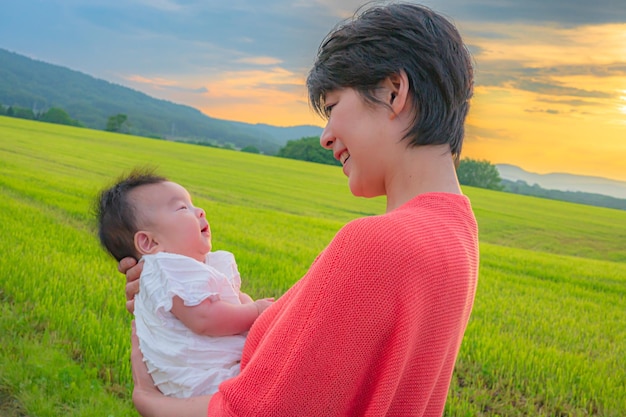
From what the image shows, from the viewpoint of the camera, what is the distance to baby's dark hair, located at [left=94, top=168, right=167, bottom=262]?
2.39m

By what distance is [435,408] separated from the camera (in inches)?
65.1

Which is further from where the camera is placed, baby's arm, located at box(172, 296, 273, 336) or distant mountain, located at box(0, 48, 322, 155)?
distant mountain, located at box(0, 48, 322, 155)

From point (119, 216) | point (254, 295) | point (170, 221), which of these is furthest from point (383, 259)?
point (254, 295)

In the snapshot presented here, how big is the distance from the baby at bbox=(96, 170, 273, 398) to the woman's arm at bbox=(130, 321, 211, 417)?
0.11 ft

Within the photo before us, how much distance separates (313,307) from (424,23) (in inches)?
29.4

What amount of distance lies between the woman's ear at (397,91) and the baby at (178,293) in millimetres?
861

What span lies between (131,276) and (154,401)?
603 millimetres

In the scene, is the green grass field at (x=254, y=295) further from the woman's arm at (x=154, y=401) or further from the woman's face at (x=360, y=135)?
the woman's face at (x=360, y=135)

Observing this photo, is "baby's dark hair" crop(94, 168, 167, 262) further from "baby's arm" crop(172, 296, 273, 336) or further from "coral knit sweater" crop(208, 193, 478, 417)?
"coral knit sweater" crop(208, 193, 478, 417)

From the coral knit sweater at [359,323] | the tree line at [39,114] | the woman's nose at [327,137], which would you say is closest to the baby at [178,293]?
the coral knit sweater at [359,323]

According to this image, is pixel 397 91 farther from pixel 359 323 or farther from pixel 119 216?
pixel 119 216

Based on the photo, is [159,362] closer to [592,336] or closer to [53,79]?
[592,336]

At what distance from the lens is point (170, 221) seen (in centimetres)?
234

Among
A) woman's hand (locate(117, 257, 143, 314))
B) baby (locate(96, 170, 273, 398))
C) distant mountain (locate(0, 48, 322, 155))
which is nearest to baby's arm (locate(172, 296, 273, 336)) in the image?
baby (locate(96, 170, 273, 398))
